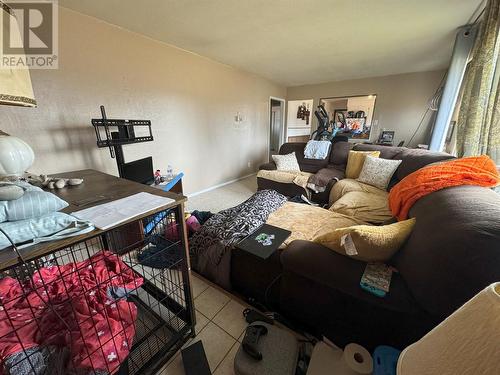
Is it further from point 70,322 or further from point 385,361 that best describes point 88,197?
point 385,361

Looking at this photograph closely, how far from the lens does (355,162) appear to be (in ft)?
9.59

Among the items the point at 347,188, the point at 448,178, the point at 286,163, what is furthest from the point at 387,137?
the point at 448,178

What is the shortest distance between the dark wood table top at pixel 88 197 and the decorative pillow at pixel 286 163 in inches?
101

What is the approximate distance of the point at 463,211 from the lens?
793 mm

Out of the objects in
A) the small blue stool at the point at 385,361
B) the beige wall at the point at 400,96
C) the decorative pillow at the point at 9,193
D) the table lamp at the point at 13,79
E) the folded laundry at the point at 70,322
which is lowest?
the small blue stool at the point at 385,361

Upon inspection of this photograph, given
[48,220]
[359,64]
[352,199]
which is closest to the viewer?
[48,220]

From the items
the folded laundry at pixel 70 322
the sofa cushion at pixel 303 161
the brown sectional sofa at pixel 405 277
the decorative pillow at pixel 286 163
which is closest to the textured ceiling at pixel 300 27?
the sofa cushion at pixel 303 161

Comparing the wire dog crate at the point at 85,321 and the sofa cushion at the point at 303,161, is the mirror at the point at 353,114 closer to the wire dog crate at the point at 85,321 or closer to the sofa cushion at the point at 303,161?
the sofa cushion at the point at 303,161

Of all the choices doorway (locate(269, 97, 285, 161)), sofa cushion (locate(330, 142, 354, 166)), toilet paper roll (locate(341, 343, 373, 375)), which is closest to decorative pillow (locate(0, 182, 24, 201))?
toilet paper roll (locate(341, 343, 373, 375))

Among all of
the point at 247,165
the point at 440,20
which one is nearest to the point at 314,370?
the point at 440,20

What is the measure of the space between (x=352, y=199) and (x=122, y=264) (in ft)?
6.76

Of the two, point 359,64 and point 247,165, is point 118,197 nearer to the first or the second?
point 247,165

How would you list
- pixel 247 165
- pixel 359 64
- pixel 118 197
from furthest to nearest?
pixel 247 165 → pixel 359 64 → pixel 118 197

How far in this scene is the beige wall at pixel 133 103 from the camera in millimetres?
1820
